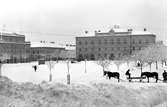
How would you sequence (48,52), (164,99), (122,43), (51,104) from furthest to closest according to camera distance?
(48,52), (122,43), (164,99), (51,104)

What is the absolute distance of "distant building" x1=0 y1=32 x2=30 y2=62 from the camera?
9850 cm

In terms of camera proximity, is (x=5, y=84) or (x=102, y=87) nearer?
(x=5, y=84)

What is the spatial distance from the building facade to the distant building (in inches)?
824

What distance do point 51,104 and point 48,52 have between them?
121 meters

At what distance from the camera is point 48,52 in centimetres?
13138

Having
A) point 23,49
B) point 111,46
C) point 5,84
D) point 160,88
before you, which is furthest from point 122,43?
point 5,84

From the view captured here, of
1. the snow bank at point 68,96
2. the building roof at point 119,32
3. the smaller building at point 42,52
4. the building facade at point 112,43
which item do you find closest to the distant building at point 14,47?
the smaller building at point 42,52

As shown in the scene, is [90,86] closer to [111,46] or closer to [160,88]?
[160,88]

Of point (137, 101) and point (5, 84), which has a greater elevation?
point (5, 84)

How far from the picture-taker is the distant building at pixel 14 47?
3878 inches

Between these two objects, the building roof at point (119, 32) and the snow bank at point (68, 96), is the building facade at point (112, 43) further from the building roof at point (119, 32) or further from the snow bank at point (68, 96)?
the snow bank at point (68, 96)

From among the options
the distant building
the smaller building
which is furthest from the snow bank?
the smaller building

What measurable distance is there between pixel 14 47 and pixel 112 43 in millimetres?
36224

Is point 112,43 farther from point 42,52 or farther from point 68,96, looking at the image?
point 68,96
